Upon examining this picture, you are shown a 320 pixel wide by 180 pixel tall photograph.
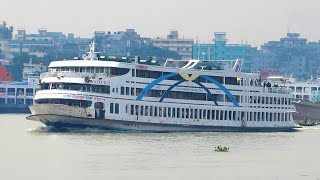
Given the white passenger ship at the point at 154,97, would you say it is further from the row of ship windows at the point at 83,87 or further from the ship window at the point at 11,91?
the ship window at the point at 11,91

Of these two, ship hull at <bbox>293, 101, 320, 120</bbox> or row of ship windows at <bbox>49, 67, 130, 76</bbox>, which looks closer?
row of ship windows at <bbox>49, 67, 130, 76</bbox>

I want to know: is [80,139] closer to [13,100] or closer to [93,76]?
[93,76]

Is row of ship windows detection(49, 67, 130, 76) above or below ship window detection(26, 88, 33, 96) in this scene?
above

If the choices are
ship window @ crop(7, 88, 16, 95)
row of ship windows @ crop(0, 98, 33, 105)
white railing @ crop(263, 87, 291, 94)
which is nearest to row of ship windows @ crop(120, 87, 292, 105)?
white railing @ crop(263, 87, 291, 94)

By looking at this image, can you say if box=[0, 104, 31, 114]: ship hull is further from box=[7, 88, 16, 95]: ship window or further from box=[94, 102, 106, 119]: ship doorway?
box=[94, 102, 106, 119]: ship doorway

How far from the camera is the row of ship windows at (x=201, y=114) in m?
84.2

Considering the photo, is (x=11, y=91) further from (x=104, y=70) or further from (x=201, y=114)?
(x=104, y=70)

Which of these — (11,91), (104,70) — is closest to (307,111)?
(104,70)

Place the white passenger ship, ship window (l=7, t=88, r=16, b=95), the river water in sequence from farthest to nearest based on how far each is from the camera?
ship window (l=7, t=88, r=16, b=95), the white passenger ship, the river water

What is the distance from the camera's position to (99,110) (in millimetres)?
80875

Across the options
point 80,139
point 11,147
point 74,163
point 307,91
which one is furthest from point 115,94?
point 307,91

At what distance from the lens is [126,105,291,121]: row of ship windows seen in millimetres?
84188

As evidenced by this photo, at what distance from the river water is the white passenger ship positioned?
5.68ft

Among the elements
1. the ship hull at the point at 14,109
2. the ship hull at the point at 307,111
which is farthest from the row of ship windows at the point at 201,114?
the ship hull at the point at 14,109
